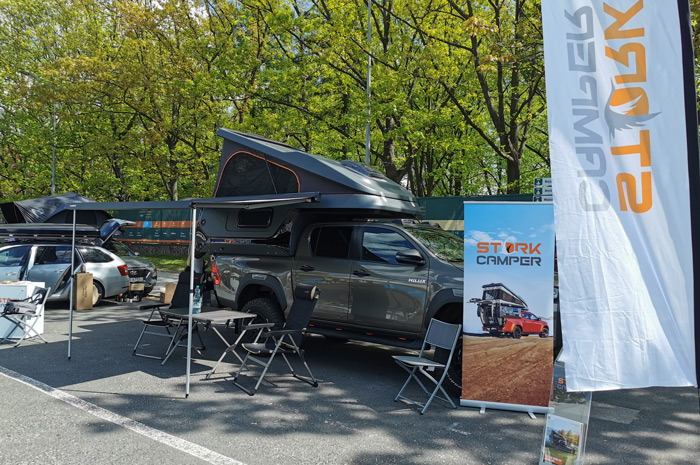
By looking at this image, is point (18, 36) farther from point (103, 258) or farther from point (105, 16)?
point (103, 258)

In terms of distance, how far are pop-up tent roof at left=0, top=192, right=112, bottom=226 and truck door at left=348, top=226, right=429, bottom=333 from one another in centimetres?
1034

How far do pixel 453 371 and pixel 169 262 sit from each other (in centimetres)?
1808

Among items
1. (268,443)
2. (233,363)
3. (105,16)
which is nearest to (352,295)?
(233,363)

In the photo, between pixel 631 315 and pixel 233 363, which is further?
pixel 233 363

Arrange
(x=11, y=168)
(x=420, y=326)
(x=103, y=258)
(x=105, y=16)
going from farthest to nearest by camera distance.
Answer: (x=11, y=168)
(x=105, y=16)
(x=103, y=258)
(x=420, y=326)

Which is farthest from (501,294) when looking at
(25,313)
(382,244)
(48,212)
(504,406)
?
(48,212)

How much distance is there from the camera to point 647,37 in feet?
8.37

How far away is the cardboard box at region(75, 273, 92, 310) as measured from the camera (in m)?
10.8

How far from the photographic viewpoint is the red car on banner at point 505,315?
5.33 m

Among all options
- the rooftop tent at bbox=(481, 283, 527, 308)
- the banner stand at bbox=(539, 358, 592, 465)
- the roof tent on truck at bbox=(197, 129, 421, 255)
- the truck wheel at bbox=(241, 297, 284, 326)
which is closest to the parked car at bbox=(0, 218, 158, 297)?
the roof tent on truck at bbox=(197, 129, 421, 255)

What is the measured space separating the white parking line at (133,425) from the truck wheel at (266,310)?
2675 millimetres

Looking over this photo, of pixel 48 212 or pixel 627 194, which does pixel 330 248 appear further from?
pixel 48 212

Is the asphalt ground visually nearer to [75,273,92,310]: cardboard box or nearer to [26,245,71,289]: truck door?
[75,273,92,310]: cardboard box

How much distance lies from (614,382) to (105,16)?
28823 millimetres
